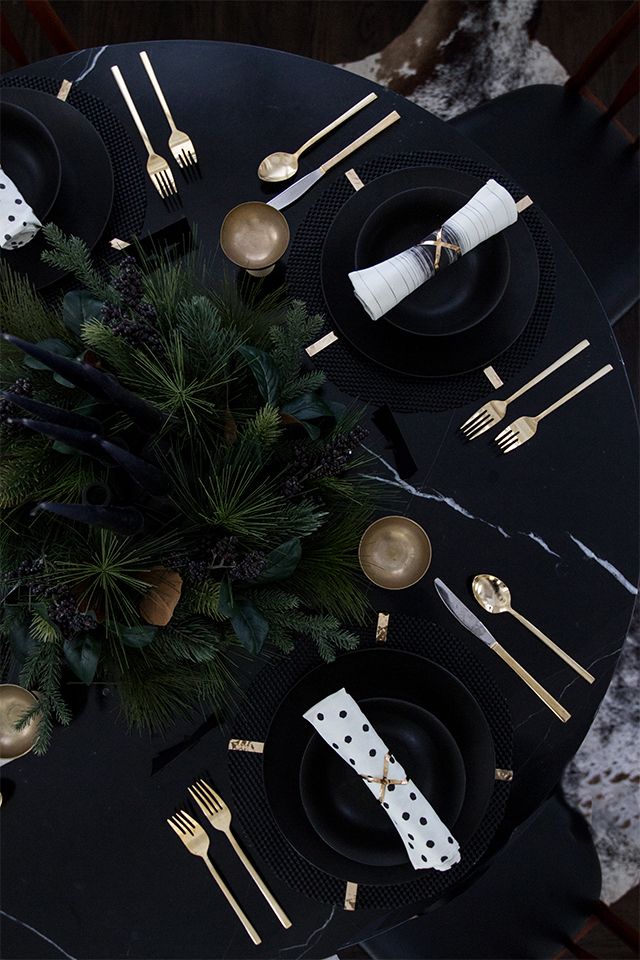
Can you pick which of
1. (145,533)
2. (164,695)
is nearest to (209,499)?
(145,533)

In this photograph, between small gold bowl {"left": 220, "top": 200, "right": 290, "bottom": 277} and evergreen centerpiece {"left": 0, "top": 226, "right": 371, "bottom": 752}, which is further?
small gold bowl {"left": 220, "top": 200, "right": 290, "bottom": 277}

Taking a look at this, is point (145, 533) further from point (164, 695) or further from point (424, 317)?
point (424, 317)

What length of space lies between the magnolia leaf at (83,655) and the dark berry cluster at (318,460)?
0.76ft

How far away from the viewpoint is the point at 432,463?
1079 millimetres

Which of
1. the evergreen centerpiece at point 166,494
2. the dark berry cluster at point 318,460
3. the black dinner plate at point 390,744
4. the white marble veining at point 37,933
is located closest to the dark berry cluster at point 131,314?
the evergreen centerpiece at point 166,494

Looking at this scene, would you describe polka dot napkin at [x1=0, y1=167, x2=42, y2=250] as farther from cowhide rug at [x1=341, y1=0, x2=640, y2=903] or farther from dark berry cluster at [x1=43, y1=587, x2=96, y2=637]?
cowhide rug at [x1=341, y1=0, x2=640, y2=903]

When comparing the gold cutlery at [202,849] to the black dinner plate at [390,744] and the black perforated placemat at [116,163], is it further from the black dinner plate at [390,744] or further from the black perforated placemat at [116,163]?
the black perforated placemat at [116,163]

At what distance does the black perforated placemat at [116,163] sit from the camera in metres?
1.10

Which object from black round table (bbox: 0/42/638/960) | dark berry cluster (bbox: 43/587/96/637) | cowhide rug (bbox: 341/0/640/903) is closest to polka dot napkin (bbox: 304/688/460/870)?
black round table (bbox: 0/42/638/960)

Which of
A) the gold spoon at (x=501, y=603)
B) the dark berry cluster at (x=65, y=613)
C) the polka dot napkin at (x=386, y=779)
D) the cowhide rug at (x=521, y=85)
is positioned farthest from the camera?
the cowhide rug at (x=521, y=85)

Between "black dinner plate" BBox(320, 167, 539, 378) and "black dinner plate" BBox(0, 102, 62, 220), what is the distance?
367 millimetres

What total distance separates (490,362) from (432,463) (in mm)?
154

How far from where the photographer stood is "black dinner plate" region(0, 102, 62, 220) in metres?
1.05

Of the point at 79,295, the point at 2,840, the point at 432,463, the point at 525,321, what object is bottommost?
the point at 2,840
